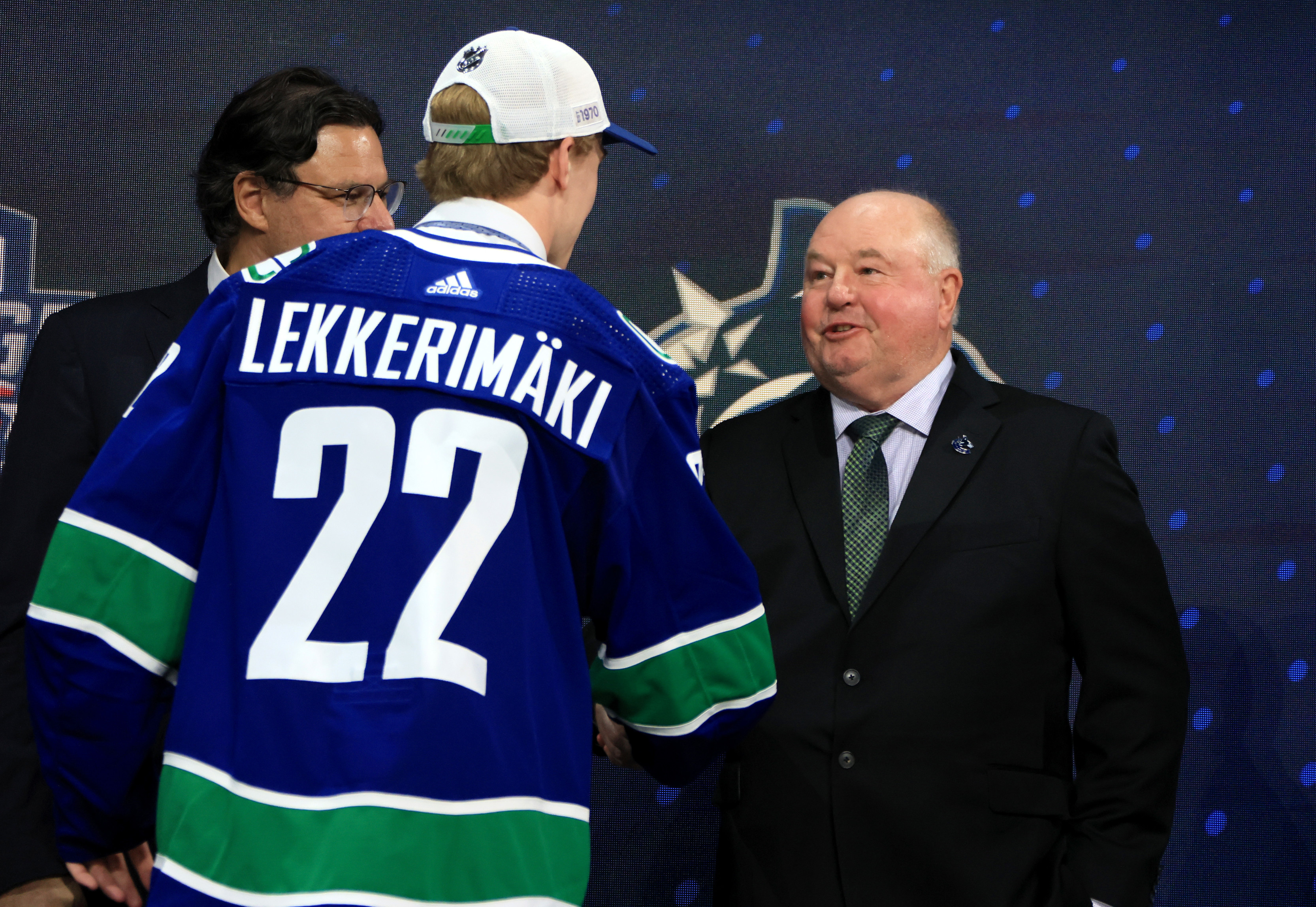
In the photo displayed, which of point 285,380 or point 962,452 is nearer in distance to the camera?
point 285,380

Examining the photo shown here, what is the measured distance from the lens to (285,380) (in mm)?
1144

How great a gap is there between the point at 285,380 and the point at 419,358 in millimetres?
140

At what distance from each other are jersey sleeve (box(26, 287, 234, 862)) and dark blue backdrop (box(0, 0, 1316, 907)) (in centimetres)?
156

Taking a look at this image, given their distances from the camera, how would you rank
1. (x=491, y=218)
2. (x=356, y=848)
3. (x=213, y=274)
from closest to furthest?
(x=356, y=848)
(x=491, y=218)
(x=213, y=274)

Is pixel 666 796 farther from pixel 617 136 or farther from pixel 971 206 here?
pixel 617 136

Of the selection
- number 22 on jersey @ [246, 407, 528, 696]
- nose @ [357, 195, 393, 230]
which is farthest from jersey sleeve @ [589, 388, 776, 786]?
nose @ [357, 195, 393, 230]

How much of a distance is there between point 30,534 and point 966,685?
142 cm

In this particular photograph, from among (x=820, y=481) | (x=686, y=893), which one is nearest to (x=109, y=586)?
(x=820, y=481)

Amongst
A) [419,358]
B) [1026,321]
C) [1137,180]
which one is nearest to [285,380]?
[419,358]

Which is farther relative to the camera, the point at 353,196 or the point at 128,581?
the point at 353,196

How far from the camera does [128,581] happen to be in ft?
3.82

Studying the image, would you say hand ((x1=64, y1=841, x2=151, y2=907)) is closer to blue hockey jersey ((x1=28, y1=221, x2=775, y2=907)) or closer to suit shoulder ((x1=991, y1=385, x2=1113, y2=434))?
blue hockey jersey ((x1=28, y1=221, x2=775, y2=907))

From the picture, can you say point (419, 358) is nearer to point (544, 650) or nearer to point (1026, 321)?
point (544, 650)

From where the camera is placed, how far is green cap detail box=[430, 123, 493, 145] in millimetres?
1277
